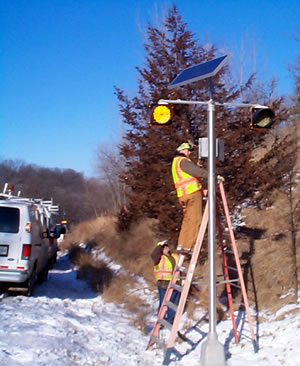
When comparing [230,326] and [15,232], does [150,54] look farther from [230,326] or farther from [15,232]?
[230,326]

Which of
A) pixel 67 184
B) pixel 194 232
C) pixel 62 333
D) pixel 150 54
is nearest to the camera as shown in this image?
pixel 194 232

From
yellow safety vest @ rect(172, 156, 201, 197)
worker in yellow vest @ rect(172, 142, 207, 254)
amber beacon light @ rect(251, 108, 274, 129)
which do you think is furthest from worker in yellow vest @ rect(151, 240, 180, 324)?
amber beacon light @ rect(251, 108, 274, 129)

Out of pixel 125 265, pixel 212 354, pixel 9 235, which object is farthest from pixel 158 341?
pixel 125 265

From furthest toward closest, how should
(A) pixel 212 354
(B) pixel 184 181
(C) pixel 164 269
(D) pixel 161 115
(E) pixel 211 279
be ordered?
(C) pixel 164 269 → (B) pixel 184 181 → (D) pixel 161 115 → (E) pixel 211 279 → (A) pixel 212 354

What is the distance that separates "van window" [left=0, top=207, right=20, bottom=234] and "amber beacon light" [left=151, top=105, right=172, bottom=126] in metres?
4.89

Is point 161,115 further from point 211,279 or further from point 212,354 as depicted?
point 212,354

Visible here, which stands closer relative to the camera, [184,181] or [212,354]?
[212,354]

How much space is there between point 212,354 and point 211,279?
2.88 ft

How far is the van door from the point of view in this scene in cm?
980

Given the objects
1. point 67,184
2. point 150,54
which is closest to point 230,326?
point 150,54

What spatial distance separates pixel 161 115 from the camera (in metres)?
6.60

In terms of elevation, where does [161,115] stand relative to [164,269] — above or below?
above

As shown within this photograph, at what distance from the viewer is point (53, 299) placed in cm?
1069

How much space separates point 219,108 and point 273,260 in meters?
3.94
